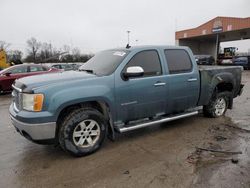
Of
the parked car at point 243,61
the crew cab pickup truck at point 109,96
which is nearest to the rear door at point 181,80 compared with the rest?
the crew cab pickup truck at point 109,96

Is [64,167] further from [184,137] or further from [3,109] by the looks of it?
[3,109]

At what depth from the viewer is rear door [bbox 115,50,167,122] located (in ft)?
13.3

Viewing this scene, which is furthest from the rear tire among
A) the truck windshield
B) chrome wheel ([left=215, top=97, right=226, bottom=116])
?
the truck windshield

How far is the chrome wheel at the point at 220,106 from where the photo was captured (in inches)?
237

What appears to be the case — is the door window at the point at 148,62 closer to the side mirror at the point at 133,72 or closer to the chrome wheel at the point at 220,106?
the side mirror at the point at 133,72

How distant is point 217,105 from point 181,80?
187 cm

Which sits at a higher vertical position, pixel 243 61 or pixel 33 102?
pixel 33 102

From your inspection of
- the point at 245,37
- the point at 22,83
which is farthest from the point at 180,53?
the point at 245,37

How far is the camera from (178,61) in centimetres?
500

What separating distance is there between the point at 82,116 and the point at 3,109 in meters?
5.34

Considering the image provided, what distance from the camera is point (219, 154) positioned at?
151 inches

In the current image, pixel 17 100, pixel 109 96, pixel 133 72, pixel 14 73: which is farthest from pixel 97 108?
pixel 14 73

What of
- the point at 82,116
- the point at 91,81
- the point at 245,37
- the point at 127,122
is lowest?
the point at 127,122

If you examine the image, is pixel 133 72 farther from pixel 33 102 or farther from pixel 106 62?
pixel 33 102
